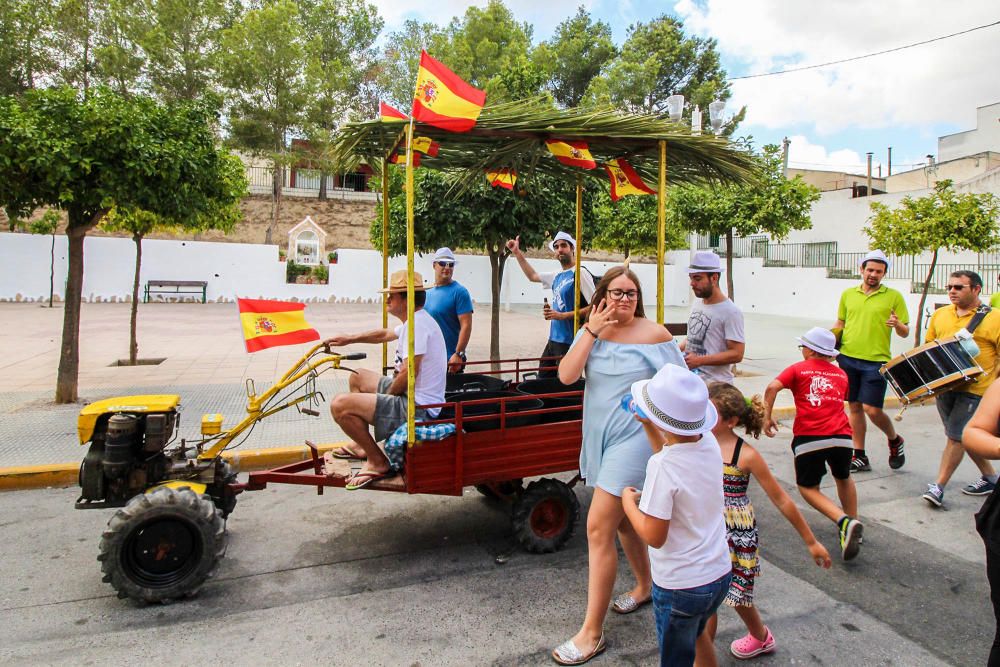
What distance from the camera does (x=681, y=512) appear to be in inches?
84.7

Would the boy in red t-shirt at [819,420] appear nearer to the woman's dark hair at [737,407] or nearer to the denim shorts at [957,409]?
the woman's dark hair at [737,407]

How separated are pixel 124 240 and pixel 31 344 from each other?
12282 mm

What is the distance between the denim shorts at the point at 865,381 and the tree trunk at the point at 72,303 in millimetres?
7677

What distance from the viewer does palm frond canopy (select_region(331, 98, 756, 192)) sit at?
3.84m

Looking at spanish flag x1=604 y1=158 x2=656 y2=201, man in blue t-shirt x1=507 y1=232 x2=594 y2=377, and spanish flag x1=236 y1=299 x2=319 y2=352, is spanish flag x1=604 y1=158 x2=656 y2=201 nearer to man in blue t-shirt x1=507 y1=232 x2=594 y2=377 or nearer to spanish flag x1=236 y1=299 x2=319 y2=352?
man in blue t-shirt x1=507 y1=232 x2=594 y2=377

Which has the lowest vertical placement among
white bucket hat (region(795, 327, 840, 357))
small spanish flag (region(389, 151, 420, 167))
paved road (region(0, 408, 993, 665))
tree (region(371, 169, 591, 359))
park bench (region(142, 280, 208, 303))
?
paved road (region(0, 408, 993, 665))

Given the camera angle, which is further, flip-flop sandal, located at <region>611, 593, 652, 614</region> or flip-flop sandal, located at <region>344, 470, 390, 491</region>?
flip-flop sandal, located at <region>344, 470, 390, 491</region>

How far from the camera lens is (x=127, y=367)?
32.6ft

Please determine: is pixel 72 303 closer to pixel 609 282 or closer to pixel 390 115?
pixel 390 115

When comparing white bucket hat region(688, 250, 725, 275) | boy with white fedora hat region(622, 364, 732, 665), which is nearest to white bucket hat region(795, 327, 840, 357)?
white bucket hat region(688, 250, 725, 275)

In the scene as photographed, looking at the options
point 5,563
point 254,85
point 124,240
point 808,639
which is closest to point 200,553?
point 5,563

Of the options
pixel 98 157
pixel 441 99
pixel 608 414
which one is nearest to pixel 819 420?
pixel 608 414

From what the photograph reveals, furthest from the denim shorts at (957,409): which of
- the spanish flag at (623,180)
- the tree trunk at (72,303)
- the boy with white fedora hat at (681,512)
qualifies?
the tree trunk at (72,303)

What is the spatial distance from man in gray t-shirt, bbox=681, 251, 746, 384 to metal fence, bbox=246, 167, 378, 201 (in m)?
30.6
